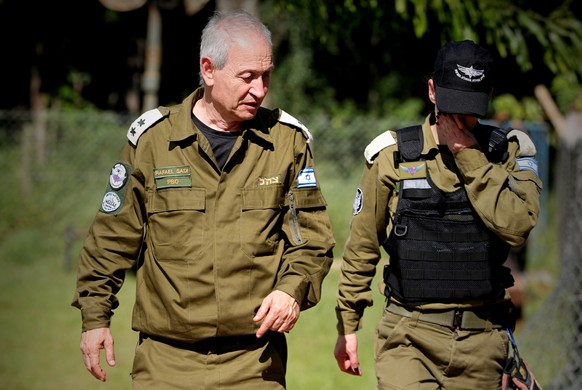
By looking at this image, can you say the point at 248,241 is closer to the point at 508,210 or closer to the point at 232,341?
the point at 232,341

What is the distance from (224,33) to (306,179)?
632 millimetres

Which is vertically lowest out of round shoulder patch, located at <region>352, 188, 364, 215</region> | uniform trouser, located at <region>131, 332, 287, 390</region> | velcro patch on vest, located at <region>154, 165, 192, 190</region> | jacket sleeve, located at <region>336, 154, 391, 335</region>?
uniform trouser, located at <region>131, 332, 287, 390</region>

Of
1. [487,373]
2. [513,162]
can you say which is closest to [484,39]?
[513,162]

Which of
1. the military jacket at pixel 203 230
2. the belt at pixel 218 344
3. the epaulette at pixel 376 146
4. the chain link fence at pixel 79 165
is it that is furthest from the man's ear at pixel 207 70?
the chain link fence at pixel 79 165

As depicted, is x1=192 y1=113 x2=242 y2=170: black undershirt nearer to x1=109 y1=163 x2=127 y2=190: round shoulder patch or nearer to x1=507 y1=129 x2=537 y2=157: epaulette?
x1=109 y1=163 x2=127 y2=190: round shoulder patch

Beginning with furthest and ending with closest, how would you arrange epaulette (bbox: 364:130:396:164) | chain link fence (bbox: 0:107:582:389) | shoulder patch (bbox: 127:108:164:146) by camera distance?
chain link fence (bbox: 0:107:582:389) < epaulette (bbox: 364:130:396:164) < shoulder patch (bbox: 127:108:164:146)

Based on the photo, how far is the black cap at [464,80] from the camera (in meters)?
3.25

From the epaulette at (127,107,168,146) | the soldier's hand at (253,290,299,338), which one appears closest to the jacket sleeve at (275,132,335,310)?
the soldier's hand at (253,290,299,338)

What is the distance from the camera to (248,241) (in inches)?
129

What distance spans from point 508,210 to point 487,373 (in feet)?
2.25

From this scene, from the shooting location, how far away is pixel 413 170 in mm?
3428

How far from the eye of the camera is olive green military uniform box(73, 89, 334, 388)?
3260 mm

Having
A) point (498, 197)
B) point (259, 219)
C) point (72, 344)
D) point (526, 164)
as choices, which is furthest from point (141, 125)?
point (72, 344)

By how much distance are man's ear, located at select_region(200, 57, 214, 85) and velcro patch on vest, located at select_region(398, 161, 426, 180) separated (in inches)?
31.7
